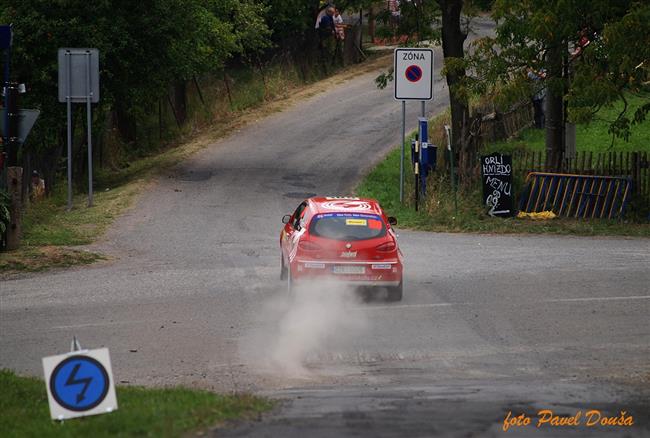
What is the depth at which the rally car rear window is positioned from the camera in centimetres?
1662

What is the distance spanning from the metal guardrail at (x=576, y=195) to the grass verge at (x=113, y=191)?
944 cm

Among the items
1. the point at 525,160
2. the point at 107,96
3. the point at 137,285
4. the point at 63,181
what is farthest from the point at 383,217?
the point at 63,181

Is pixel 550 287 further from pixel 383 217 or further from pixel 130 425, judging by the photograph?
pixel 130 425

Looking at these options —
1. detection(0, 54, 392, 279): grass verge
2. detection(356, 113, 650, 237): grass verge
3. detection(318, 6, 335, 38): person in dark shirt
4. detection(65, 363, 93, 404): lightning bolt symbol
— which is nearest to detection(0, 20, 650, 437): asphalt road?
detection(0, 54, 392, 279): grass verge

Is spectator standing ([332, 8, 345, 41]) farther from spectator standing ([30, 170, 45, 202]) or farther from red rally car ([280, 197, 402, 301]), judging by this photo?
red rally car ([280, 197, 402, 301])

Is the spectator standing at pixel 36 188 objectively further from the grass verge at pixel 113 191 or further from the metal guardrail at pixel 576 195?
the metal guardrail at pixel 576 195

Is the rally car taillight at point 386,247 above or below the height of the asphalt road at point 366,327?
above

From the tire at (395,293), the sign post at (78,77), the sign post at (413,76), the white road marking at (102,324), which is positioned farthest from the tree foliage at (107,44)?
the white road marking at (102,324)

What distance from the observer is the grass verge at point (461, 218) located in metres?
24.2

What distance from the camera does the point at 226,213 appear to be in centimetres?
2612

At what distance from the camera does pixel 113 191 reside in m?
29.1

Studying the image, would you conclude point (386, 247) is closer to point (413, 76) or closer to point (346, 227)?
point (346, 227)

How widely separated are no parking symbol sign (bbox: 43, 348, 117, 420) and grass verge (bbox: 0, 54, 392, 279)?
10137mm

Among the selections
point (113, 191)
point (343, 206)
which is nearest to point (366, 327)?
point (343, 206)
